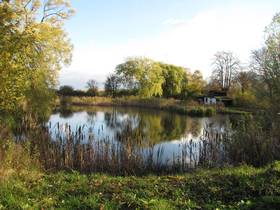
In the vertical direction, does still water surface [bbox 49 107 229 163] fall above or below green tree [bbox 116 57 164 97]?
below

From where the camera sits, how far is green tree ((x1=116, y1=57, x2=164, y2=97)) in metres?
52.4

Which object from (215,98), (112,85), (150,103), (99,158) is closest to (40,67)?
(99,158)

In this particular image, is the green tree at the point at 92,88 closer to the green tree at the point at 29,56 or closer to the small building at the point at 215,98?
the small building at the point at 215,98

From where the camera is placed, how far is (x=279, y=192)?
5086 millimetres

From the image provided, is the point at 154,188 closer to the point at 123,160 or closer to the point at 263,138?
the point at 123,160

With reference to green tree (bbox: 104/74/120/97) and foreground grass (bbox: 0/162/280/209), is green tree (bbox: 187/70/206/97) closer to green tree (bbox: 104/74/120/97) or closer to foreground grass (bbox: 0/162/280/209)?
green tree (bbox: 104/74/120/97)

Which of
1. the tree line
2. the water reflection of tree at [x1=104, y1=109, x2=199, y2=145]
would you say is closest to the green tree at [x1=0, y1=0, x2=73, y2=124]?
the tree line

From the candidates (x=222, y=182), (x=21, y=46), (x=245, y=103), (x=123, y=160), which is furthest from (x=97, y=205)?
(x=245, y=103)

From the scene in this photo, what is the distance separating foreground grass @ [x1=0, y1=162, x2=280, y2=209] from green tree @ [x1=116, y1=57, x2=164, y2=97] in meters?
46.0

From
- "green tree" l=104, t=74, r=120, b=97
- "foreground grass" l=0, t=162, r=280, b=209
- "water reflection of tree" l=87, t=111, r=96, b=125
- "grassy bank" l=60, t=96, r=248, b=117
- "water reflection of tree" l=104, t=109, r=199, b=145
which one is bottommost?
"water reflection of tree" l=104, t=109, r=199, b=145

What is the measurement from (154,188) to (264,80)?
15.5 meters

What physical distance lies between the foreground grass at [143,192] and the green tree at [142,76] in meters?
46.0

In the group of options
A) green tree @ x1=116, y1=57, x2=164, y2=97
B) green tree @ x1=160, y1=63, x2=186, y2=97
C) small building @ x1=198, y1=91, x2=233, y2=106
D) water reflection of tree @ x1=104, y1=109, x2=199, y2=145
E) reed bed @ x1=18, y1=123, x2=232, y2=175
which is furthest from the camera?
green tree @ x1=160, y1=63, x2=186, y2=97

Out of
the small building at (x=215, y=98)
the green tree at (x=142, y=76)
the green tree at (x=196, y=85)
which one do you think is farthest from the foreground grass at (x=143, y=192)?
the green tree at (x=196, y=85)
